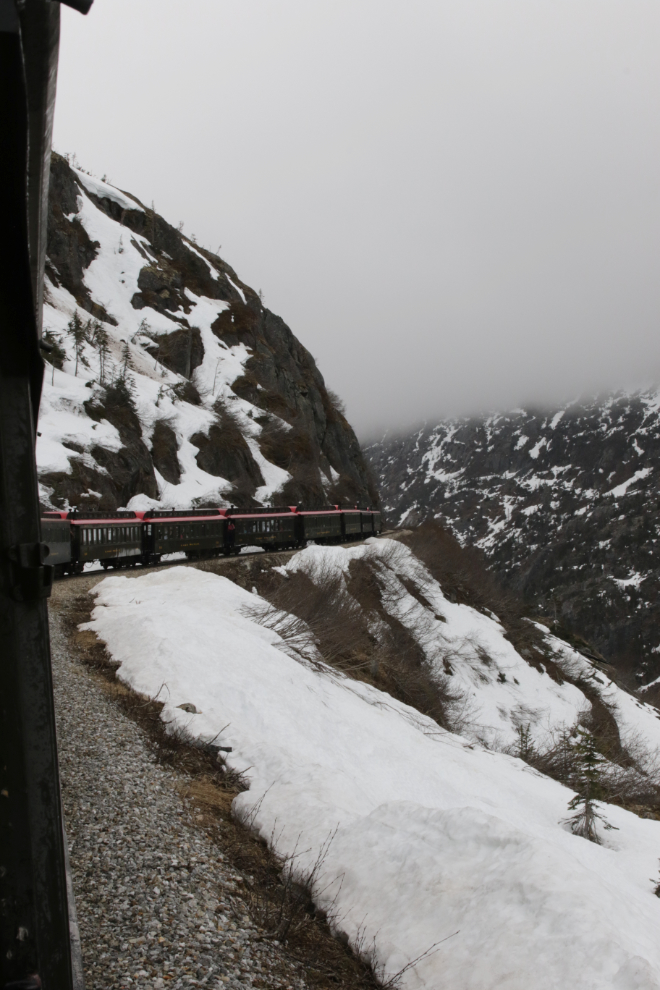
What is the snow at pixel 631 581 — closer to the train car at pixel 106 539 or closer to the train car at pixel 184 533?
the train car at pixel 184 533

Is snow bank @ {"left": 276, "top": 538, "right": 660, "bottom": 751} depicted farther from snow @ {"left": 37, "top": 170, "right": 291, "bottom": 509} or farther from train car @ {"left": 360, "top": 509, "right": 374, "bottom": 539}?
snow @ {"left": 37, "top": 170, "right": 291, "bottom": 509}

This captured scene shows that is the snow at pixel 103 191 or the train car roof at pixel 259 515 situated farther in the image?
the snow at pixel 103 191

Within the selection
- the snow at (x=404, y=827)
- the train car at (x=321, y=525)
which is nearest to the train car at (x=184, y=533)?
the train car at (x=321, y=525)

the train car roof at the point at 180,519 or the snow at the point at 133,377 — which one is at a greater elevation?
the snow at the point at 133,377

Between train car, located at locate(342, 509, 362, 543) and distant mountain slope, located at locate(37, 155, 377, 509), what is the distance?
26.9 feet

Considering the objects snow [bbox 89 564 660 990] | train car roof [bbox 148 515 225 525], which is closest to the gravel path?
snow [bbox 89 564 660 990]

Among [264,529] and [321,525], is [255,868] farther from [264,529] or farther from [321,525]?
[321,525]

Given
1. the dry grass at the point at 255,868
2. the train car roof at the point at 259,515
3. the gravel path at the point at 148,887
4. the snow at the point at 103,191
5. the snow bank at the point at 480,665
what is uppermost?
the snow at the point at 103,191

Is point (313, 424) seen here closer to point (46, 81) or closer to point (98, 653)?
point (98, 653)

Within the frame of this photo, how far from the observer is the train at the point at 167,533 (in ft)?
70.2

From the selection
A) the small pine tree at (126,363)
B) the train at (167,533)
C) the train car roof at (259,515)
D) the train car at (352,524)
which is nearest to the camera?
the train at (167,533)

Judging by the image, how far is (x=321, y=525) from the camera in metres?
39.6

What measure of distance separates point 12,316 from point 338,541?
43137 mm

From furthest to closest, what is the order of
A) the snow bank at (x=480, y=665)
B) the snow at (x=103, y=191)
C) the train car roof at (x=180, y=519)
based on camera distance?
the snow at (x=103, y=191), the train car roof at (x=180, y=519), the snow bank at (x=480, y=665)
